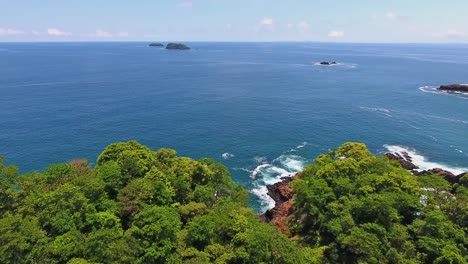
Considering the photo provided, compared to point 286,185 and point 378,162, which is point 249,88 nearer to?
point 286,185

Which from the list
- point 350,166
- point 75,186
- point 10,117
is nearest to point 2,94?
point 10,117

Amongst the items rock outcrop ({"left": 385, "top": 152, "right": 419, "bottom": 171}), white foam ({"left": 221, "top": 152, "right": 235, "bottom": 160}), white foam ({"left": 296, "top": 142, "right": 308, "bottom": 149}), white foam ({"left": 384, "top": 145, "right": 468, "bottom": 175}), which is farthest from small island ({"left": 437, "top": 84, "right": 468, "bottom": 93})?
white foam ({"left": 221, "top": 152, "right": 235, "bottom": 160})

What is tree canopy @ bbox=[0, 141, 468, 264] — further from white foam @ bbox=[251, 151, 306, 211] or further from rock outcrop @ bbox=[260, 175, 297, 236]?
white foam @ bbox=[251, 151, 306, 211]

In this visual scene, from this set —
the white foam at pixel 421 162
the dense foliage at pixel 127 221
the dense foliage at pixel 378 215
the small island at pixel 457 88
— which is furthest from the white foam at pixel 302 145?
the small island at pixel 457 88

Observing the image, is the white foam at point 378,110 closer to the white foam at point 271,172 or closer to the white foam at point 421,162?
the white foam at point 421,162

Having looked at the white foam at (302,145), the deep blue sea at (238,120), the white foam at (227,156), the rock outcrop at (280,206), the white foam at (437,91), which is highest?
the white foam at (437,91)

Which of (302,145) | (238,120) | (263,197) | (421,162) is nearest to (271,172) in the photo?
(263,197)

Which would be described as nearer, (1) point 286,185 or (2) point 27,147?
(1) point 286,185
